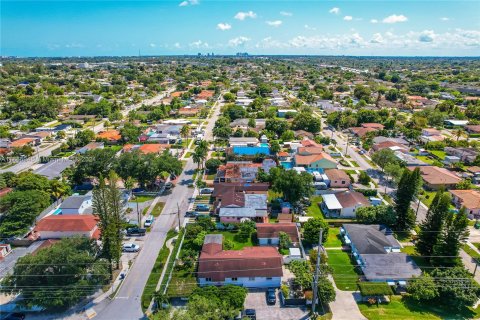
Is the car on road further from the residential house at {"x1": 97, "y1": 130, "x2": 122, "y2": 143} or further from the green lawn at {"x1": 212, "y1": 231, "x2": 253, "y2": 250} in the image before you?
the residential house at {"x1": 97, "y1": 130, "x2": 122, "y2": 143}

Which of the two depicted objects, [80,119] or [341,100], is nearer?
[80,119]

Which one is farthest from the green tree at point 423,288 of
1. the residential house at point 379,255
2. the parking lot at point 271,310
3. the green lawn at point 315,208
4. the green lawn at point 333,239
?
the green lawn at point 315,208

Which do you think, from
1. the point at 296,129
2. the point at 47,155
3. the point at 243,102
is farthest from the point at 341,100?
the point at 47,155

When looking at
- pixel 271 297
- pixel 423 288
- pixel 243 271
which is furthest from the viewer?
pixel 243 271

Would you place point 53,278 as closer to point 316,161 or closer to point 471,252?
point 471,252

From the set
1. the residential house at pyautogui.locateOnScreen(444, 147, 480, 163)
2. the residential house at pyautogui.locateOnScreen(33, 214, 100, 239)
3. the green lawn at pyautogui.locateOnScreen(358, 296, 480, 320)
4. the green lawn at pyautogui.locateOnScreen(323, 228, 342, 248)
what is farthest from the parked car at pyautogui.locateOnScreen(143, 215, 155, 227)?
the residential house at pyautogui.locateOnScreen(444, 147, 480, 163)

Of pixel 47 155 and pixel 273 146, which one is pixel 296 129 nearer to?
pixel 273 146

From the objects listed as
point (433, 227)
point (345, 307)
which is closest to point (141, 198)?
point (345, 307)
